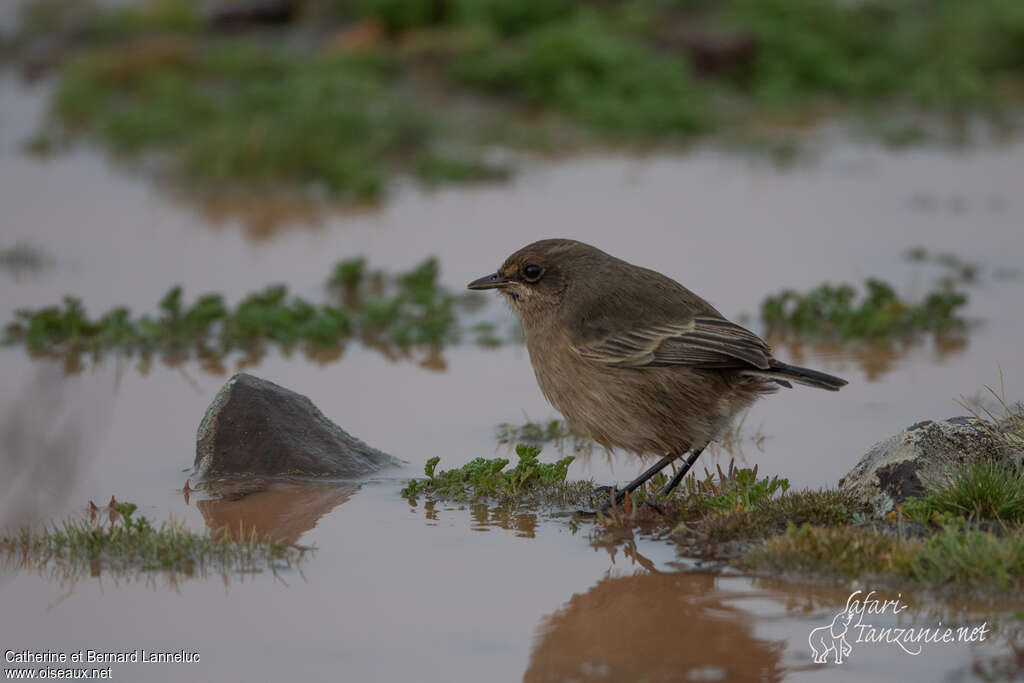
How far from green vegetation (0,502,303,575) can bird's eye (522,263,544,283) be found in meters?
2.06

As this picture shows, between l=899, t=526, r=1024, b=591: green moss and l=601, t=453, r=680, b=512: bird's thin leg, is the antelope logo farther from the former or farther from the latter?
l=601, t=453, r=680, b=512: bird's thin leg

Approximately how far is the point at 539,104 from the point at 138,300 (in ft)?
27.7

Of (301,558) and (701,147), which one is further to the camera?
(701,147)

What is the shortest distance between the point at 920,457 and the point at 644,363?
1.44 metres

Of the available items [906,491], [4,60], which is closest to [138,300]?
[906,491]

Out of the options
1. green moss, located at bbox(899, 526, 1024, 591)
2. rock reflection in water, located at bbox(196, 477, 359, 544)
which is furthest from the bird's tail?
rock reflection in water, located at bbox(196, 477, 359, 544)

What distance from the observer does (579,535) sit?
23.3 feet

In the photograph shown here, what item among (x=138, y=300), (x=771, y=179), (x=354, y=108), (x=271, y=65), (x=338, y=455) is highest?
(x=271, y=65)

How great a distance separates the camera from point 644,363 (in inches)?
285

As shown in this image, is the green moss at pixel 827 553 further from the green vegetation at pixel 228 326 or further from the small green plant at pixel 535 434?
the green vegetation at pixel 228 326

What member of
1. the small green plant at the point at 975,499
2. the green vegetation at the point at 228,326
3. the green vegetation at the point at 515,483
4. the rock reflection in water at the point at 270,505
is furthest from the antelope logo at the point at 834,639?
the green vegetation at the point at 228,326

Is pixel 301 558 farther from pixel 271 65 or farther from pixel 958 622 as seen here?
pixel 271 65

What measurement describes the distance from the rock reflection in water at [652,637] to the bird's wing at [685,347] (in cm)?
117

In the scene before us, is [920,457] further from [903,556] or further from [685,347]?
[685,347]
